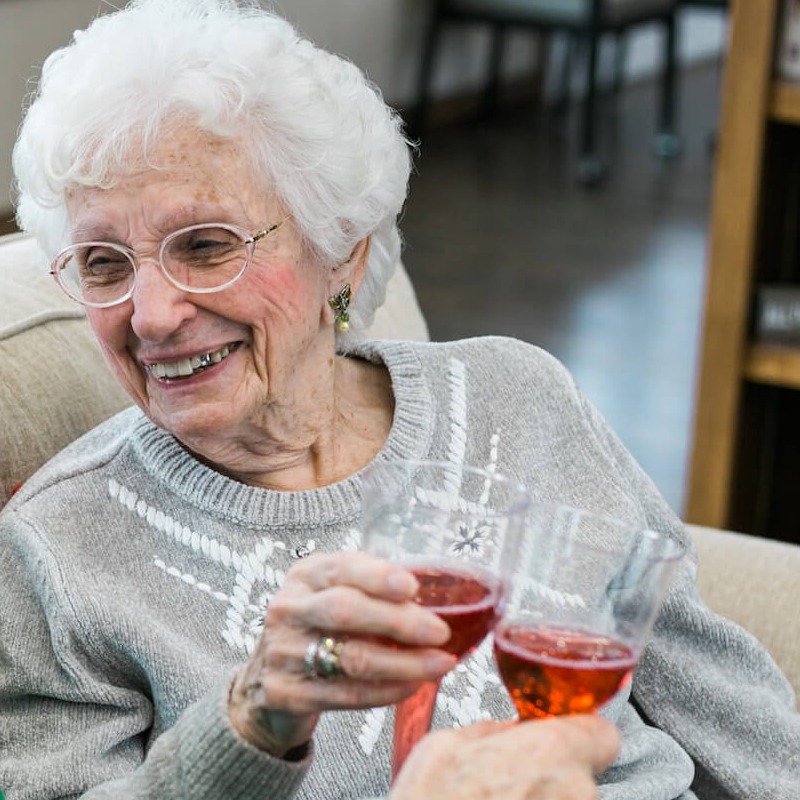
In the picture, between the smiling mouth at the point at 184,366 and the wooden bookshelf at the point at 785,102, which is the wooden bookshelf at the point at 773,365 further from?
the smiling mouth at the point at 184,366

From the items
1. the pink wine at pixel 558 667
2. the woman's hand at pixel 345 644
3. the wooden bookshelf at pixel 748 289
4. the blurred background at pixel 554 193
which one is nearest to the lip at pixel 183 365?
the woman's hand at pixel 345 644

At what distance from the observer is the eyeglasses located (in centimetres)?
132

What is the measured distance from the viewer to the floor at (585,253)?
4344mm

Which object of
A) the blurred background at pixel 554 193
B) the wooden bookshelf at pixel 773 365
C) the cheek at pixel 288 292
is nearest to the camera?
the cheek at pixel 288 292

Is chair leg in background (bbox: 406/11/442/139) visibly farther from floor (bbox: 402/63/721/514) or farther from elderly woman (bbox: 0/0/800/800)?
elderly woman (bbox: 0/0/800/800)

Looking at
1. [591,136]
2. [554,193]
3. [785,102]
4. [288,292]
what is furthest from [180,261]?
[591,136]

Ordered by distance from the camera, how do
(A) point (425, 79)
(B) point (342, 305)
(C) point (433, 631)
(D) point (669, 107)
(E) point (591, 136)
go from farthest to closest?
(D) point (669, 107) < (A) point (425, 79) < (E) point (591, 136) < (B) point (342, 305) < (C) point (433, 631)

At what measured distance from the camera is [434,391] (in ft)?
5.14

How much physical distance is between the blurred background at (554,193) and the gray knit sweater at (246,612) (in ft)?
5.88

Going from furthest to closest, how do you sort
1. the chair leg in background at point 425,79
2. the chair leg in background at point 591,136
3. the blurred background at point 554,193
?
the chair leg in background at point 425,79 → the chair leg in background at point 591,136 → the blurred background at point 554,193

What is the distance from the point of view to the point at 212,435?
4.59ft

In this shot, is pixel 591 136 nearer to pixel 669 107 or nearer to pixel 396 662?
pixel 669 107

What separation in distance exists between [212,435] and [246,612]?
167 millimetres

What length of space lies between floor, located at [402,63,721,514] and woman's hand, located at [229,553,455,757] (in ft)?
9.01
